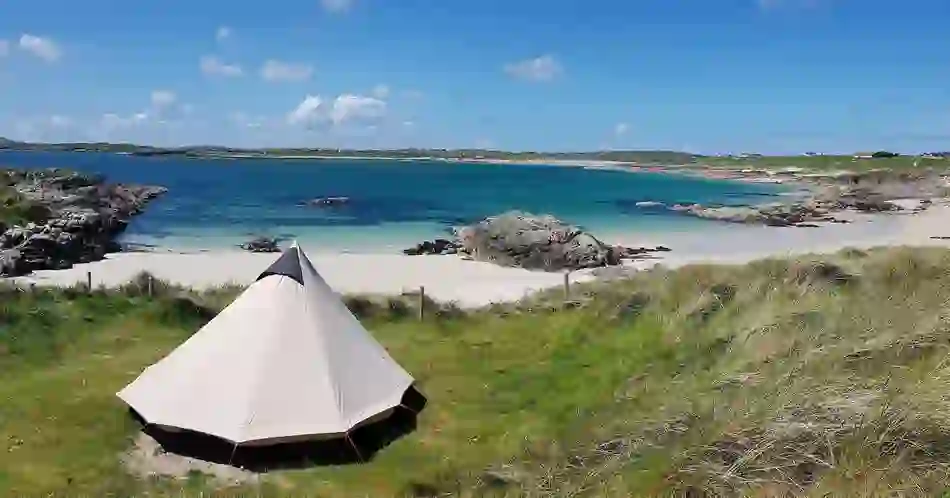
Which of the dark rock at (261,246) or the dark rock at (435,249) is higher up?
the dark rock at (435,249)

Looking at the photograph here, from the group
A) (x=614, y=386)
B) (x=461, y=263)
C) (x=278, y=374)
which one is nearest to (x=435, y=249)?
(x=461, y=263)

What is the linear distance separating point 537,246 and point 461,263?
3.35 meters

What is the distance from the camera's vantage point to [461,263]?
3272 cm

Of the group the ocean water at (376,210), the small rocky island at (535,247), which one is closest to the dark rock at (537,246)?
the small rocky island at (535,247)

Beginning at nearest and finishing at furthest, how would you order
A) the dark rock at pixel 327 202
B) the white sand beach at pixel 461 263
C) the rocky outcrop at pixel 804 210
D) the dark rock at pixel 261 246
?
the white sand beach at pixel 461 263
the dark rock at pixel 261 246
the rocky outcrop at pixel 804 210
the dark rock at pixel 327 202

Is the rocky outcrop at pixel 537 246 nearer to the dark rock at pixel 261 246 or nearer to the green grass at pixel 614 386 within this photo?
the dark rock at pixel 261 246

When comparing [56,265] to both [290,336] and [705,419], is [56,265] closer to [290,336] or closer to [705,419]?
[290,336]

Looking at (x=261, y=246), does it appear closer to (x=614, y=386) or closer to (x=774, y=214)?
(x=614, y=386)

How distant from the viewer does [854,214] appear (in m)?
56.4

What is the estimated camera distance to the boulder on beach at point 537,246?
31047 millimetres

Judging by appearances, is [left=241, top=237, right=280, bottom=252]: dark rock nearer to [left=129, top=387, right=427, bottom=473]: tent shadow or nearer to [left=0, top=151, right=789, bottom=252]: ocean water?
[left=0, top=151, right=789, bottom=252]: ocean water

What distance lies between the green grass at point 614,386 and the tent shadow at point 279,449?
0.27m

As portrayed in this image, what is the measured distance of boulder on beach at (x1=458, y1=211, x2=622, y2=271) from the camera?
102 feet

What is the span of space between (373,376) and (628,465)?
205 inches
